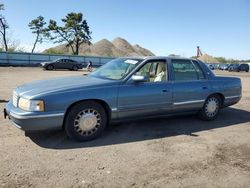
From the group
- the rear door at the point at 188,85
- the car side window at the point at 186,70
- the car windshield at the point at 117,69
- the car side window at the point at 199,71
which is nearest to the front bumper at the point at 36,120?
the car windshield at the point at 117,69

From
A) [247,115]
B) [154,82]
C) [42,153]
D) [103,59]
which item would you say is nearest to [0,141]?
[42,153]

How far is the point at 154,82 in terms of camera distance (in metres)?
5.92

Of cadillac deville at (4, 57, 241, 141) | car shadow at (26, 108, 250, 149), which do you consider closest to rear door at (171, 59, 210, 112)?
cadillac deville at (4, 57, 241, 141)

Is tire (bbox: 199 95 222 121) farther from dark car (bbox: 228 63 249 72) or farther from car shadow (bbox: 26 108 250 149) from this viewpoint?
dark car (bbox: 228 63 249 72)

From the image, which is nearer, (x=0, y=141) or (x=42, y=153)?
(x=42, y=153)

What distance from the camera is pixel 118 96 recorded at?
5359 mm

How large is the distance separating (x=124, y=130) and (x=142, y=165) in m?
1.75

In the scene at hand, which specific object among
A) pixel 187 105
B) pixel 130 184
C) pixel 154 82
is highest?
pixel 154 82

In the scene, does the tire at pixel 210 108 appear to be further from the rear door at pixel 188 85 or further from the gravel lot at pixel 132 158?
the gravel lot at pixel 132 158

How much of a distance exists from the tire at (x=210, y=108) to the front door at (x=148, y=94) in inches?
46.7

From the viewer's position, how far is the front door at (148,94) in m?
5.48

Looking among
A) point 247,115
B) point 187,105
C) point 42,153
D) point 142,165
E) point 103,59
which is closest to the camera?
point 142,165

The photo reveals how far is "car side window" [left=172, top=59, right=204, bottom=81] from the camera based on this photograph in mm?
6359

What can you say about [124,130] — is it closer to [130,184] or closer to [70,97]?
[70,97]
